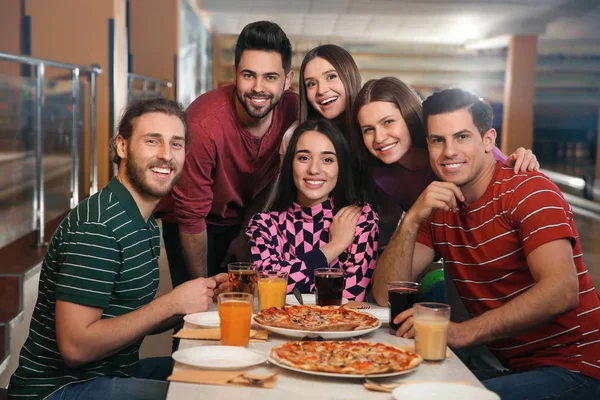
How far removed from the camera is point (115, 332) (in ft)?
5.55

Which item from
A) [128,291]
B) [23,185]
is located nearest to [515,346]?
[128,291]

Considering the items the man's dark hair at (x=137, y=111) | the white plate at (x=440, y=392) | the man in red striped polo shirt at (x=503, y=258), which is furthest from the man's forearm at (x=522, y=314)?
the man's dark hair at (x=137, y=111)

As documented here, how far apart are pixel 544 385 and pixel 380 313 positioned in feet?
1.39

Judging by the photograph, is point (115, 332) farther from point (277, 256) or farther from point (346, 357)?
point (277, 256)

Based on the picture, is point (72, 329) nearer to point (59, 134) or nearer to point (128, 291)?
point (128, 291)

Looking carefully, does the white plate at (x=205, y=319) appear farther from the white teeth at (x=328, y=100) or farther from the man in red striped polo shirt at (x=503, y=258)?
the white teeth at (x=328, y=100)

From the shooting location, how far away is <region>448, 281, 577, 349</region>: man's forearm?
68.0 inches

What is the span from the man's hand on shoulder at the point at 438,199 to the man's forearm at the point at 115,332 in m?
0.74

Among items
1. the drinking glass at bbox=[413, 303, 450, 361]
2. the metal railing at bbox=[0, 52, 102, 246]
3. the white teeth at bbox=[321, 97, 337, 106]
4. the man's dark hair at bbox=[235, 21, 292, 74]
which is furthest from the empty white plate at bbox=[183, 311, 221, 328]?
the metal railing at bbox=[0, 52, 102, 246]

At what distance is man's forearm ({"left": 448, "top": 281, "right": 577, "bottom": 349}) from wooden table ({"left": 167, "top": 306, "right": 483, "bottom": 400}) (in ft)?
0.96

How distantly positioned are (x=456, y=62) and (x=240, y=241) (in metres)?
14.4

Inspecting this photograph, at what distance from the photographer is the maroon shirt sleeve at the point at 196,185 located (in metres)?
2.92

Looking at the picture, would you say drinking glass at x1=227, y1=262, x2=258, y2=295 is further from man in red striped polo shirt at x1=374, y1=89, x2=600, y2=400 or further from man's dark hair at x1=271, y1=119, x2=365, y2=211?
man's dark hair at x1=271, y1=119, x2=365, y2=211

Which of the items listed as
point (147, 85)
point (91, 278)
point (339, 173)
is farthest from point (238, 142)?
point (147, 85)
